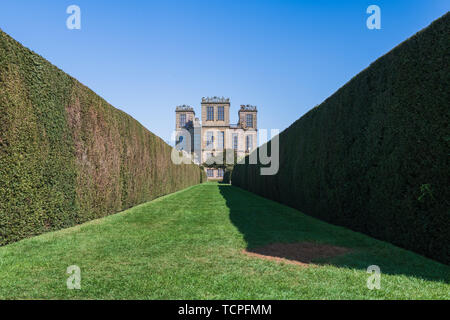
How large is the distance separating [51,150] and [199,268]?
4344mm

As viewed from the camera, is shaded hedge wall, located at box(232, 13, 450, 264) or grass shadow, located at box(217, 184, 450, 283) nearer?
grass shadow, located at box(217, 184, 450, 283)

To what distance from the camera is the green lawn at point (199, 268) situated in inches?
105

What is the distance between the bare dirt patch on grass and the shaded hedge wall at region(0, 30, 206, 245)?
160 inches

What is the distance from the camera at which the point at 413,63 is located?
4.48 meters

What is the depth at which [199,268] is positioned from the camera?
3393mm

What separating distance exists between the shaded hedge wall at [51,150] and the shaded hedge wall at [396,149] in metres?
6.37

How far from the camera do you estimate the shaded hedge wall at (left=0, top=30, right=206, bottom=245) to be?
15.4 feet

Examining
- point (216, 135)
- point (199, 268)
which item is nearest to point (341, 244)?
point (199, 268)

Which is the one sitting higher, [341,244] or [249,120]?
[249,120]

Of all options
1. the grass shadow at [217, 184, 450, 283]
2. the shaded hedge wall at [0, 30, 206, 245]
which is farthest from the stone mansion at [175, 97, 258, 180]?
the grass shadow at [217, 184, 450, 283]

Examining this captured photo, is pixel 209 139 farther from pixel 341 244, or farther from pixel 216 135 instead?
pixel 341 244

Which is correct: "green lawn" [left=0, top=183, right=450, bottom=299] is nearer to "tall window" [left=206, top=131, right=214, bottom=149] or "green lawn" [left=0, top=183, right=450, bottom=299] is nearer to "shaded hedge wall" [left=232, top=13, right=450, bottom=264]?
"shaded hedge wall" [left=232, top=13, right=450, bottom=264]
